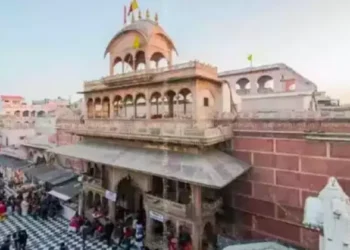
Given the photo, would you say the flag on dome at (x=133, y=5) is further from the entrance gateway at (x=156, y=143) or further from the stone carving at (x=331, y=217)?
the stone carving at (x=331, y=217)

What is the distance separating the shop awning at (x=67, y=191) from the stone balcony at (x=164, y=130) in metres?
3.47

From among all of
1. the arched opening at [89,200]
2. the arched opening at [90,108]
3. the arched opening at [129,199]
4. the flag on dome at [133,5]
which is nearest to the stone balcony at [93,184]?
the arched opening at [89,200]

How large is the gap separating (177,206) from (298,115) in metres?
5.24

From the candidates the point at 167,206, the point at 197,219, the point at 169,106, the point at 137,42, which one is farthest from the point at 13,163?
the point at 197,219

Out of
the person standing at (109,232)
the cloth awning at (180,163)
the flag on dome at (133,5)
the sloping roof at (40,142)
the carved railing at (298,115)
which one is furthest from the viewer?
the sloping roof at (40,142)

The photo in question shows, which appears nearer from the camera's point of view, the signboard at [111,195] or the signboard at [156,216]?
the signboard at [156,216]

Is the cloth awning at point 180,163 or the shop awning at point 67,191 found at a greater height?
the cloth awning at point 180,163

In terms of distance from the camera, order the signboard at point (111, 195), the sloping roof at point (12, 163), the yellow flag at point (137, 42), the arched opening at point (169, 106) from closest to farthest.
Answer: the signboard at point (111, 195) < the yellow flag at point (137, 42) < the arched opening at point (169, 106) < the sloping roof at point (12, 163)

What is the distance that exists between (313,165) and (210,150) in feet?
11.4

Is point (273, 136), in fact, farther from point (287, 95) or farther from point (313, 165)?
point (287, 95)

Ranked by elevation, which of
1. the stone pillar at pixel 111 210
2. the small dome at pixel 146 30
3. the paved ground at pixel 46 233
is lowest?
the paved ground at pixel 46 233

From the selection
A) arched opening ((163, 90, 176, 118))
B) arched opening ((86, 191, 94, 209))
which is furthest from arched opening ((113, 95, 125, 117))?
arched opening ((86, 191, 94, 209))

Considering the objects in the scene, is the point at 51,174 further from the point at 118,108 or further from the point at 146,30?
the point at 146,30

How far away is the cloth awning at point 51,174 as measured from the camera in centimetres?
1665
